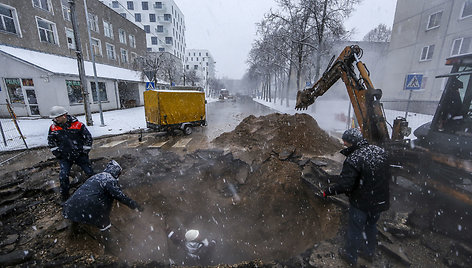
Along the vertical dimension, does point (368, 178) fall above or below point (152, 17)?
below

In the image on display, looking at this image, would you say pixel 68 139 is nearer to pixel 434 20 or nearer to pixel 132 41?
pixel 434 20

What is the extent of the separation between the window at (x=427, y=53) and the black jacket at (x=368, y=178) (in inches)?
907

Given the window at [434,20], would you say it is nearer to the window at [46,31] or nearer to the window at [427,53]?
the window at [427,53]

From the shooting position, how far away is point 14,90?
46.9 feet

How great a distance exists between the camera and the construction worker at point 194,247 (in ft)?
12.6

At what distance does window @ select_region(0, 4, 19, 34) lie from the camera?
44.9ft

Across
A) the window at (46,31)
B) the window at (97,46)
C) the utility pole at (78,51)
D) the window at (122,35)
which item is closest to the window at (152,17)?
the window at (122,35)

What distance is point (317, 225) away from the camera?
4.10m

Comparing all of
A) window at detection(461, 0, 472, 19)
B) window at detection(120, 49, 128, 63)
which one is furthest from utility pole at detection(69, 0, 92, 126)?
window at detection(461, 0, 472, 19)

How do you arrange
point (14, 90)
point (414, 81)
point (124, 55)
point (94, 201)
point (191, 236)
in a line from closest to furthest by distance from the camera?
point (94, 201), point (191, 236), point (414, 81), point (14, 90), point (124, 55)

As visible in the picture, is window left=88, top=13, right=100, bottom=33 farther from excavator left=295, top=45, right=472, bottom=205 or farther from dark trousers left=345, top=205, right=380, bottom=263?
dark trousers left=345, top=205, right=380, bottom=263

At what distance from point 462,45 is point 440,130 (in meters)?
19.4

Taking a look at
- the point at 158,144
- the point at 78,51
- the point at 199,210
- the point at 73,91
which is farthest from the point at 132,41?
the point at 199,210

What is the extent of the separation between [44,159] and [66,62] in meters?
14.9
